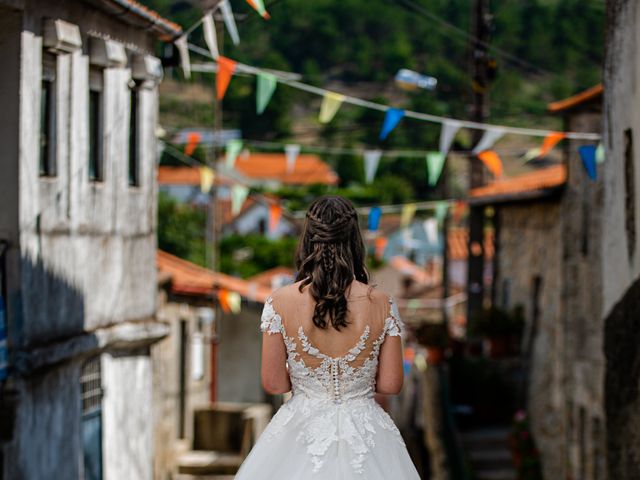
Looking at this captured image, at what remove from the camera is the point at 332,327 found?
567 centimetres

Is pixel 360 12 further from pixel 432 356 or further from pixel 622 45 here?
pixel 622 45

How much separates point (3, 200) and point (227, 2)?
2.78 meters

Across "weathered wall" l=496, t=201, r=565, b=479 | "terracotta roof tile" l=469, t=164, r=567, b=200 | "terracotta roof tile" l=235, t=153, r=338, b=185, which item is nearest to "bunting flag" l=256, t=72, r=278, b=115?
"terracotta roof tile" l=469, t=164, r=567, b=200

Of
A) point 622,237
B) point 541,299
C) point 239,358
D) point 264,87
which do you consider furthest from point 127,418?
point 239,358

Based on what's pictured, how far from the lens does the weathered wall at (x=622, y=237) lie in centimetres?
1005

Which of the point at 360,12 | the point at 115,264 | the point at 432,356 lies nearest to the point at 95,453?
the point at 115,264

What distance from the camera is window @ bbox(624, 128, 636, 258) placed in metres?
10.4

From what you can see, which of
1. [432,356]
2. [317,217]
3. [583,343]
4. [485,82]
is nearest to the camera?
[317,217]

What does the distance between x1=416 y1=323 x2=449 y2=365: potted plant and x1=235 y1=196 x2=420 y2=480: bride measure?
18733 mm

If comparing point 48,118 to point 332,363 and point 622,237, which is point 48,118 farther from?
point 332,363

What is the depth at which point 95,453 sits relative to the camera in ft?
45.0

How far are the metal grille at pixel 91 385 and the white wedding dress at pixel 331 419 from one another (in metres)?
7.51

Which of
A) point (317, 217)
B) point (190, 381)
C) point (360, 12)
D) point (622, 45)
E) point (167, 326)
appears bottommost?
point (190, 381)

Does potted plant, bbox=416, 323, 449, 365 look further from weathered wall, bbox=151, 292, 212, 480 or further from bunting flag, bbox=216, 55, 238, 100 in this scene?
bunting flag, bbox=216, 55, 238, 100
